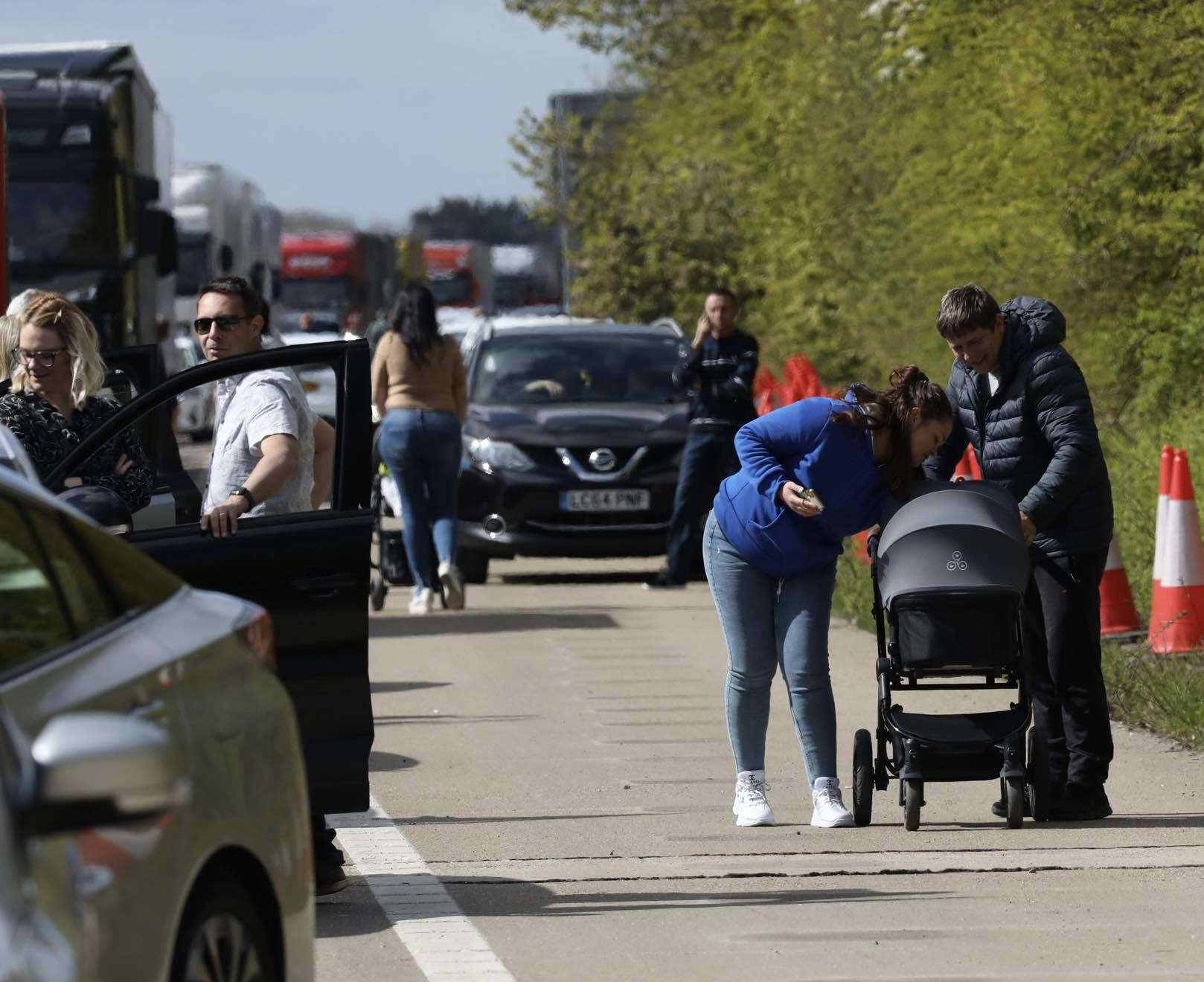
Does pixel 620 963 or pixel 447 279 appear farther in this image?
pixel 447 279

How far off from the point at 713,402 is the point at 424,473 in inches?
80.0

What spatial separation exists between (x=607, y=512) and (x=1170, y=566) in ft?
18.4

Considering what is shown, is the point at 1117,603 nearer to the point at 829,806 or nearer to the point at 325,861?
the point at 829,806

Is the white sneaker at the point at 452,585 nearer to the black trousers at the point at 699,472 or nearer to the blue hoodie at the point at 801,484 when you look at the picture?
the black trousers at the point at 699,472

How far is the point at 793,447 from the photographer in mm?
7816

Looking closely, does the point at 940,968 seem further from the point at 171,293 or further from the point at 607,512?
the point at 171,293

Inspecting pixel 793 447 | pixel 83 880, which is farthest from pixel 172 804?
pixel 793 447

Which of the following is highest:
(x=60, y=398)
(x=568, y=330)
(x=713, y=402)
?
(x=60, y=398)

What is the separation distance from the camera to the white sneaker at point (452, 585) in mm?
14586

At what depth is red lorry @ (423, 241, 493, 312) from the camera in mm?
84125

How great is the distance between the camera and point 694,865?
742cm

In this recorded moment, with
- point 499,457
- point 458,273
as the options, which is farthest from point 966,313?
point 458,273

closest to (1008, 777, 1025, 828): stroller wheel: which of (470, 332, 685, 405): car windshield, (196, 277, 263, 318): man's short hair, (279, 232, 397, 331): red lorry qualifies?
(196, 277, 263, 318): man's short hair

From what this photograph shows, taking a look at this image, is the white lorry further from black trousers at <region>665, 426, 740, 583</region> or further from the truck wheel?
black trousers at <region>665, 426, 740, 583</region>
